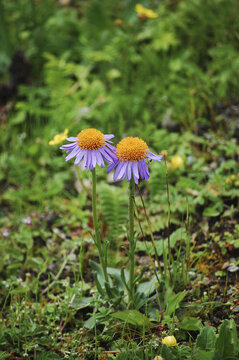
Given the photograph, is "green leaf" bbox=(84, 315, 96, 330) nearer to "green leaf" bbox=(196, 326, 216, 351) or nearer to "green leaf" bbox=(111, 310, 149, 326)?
"green leaf" bbox=(111, 310, 149, 326)

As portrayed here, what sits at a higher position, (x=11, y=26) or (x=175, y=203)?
(x=11, y=26)

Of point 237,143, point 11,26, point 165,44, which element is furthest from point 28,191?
point 11,26

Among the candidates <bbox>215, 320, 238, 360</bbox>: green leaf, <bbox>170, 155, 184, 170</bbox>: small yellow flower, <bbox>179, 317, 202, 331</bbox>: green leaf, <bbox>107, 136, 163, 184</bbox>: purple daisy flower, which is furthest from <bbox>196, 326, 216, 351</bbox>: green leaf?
<bbox>170, 155, 184, 170</bbox>: small yellow flower

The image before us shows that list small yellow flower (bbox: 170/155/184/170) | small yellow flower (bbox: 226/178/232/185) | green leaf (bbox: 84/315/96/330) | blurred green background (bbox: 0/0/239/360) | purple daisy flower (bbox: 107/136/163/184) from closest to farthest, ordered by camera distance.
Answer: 1. purple daisy flower (bbox: 107/136/163/184)
2. green leaf (bbox: 84/315/96/330)
3. blurred green background (bbox: 0/0/239/360)
4. small yellow flower (bbox: 226/178/232/185)
5. small yellow flower (bbox: 170/155/184/170)

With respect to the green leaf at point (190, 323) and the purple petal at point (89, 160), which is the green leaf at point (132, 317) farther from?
A: the purple petal at point (89, 160)

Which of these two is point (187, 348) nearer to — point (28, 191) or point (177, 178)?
point (177, 178)

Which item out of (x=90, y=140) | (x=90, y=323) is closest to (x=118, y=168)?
(x=90, y=140)
